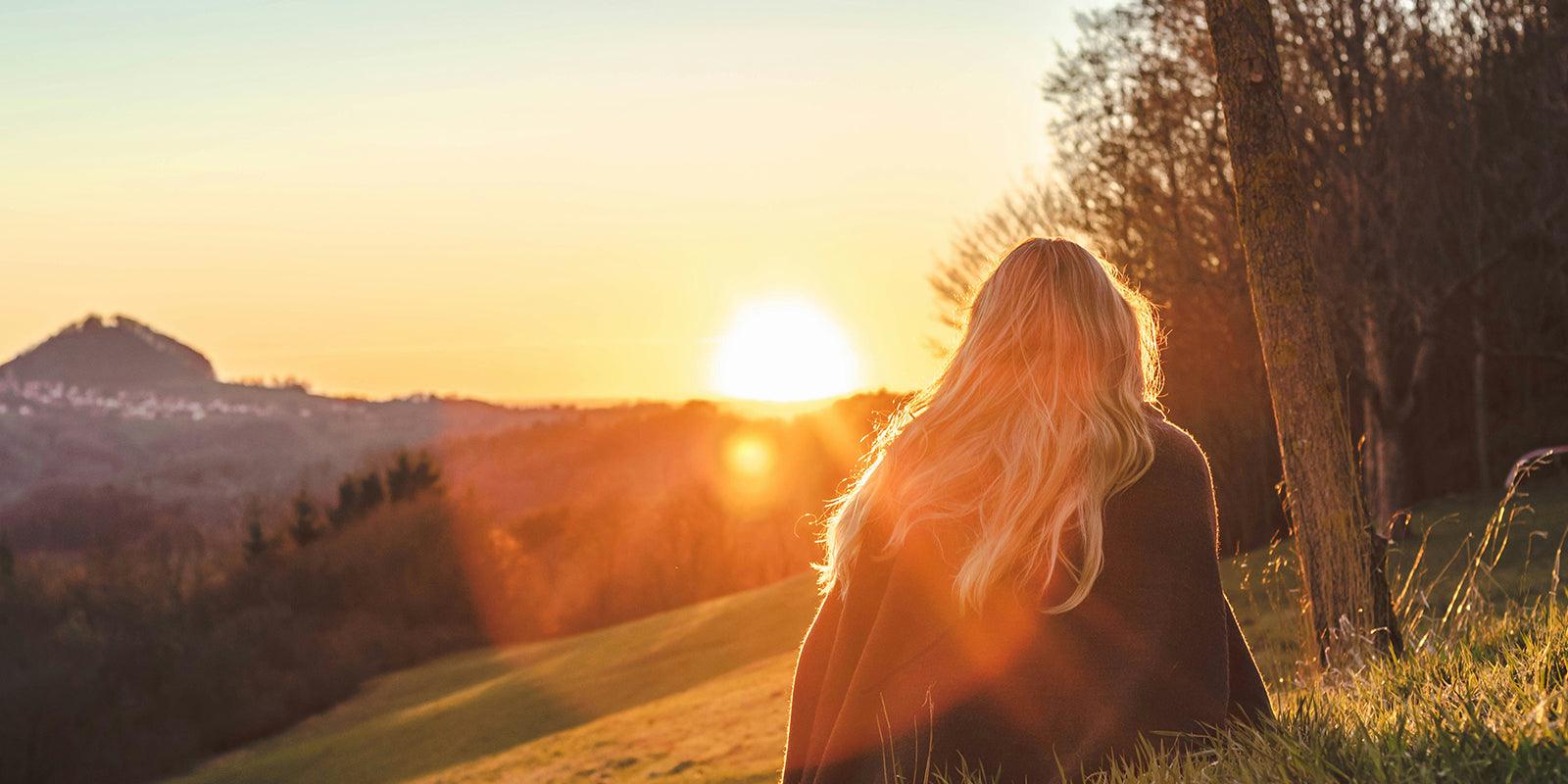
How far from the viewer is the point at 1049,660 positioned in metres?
3.16

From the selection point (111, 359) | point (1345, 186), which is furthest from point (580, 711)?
point (111, 359)

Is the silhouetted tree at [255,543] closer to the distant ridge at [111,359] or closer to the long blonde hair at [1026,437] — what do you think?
the long blonde hair at [1026,437]

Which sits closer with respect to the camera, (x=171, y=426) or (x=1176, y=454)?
(x=1176, y=454)

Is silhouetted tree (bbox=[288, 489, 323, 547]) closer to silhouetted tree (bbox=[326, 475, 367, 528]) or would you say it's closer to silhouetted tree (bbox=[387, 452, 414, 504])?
silhouetted tree (bbox=[326, 475, 367, 528])

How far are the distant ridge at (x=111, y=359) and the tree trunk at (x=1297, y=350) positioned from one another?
652ft

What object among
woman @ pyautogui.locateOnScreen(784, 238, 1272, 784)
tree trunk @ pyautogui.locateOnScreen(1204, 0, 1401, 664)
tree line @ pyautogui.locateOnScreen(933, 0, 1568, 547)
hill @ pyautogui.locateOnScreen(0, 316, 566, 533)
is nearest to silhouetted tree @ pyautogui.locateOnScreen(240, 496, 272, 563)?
hill @ pyautogui.locateOnScreen(0, 316, 566, 533)

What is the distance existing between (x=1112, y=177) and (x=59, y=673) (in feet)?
138

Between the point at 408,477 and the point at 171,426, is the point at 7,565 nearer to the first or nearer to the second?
the point at 408,477

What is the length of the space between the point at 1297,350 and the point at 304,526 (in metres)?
66.1

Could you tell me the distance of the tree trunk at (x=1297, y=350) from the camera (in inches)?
260

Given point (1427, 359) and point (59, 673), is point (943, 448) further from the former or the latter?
point (59, 673)

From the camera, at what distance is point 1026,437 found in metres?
3.18

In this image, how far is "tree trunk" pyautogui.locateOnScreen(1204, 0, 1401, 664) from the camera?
6.61 meters

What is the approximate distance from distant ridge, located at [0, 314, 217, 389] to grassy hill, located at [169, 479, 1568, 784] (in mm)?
157435
